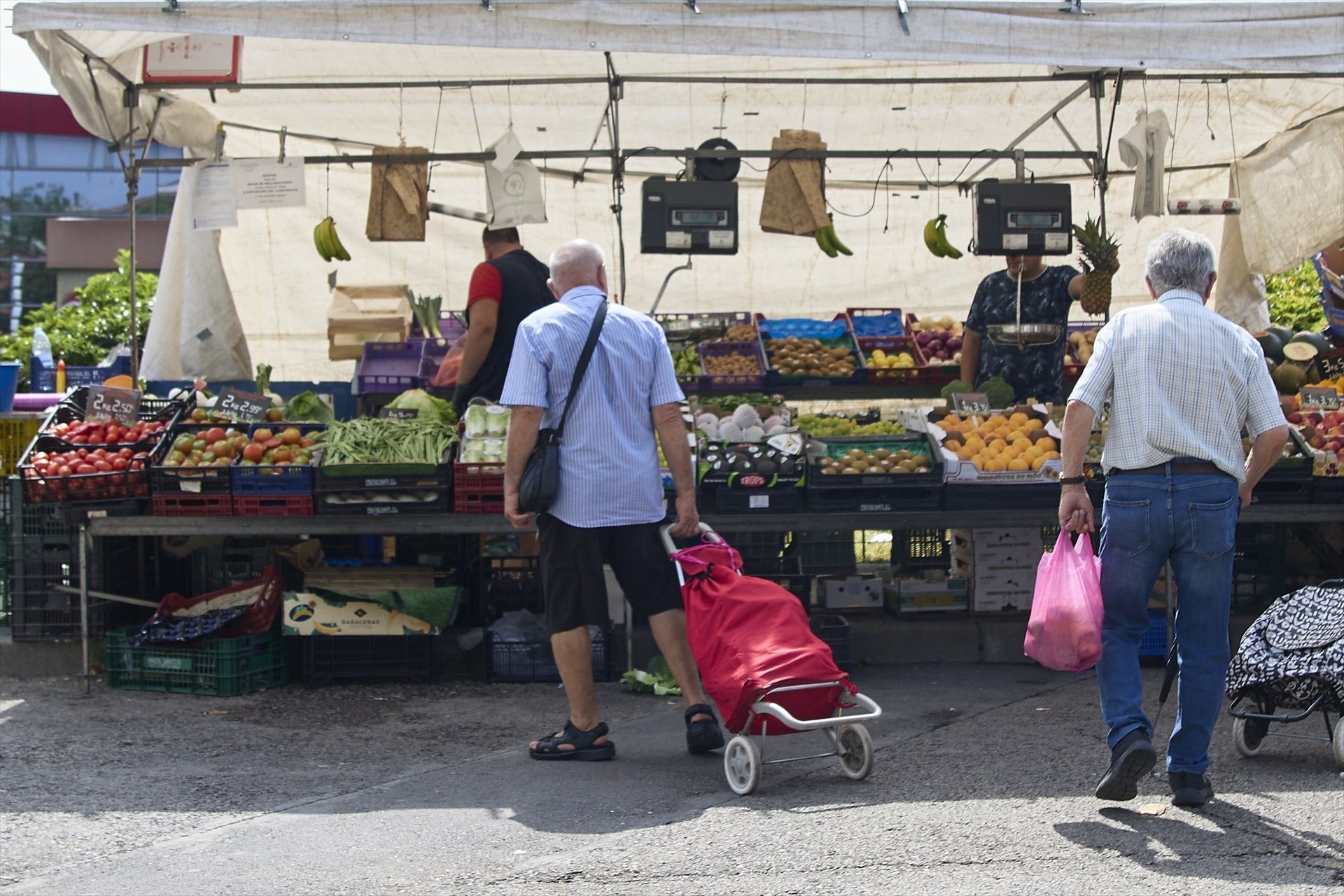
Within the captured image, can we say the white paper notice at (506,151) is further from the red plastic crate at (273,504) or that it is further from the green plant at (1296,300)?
the green plant at (1296,300)

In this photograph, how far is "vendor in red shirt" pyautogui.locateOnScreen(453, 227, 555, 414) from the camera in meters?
6.98

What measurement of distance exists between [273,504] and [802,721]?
10.4 feet

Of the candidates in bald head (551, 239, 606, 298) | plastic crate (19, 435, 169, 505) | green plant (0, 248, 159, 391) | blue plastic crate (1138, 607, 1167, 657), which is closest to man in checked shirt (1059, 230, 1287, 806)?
bald head (551, 239, 606, 298)

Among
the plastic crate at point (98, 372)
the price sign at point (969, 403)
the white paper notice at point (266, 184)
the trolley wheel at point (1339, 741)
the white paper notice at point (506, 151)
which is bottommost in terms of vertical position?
the trolley wheel at point (1339, 741)

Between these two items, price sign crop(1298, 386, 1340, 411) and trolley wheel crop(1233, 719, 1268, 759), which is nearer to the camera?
trolley wheel crop(1233, 719, 1268, 759)

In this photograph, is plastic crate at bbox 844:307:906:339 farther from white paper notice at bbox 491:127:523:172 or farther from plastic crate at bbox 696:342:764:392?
white paper notice at bbox 491:127:523:172

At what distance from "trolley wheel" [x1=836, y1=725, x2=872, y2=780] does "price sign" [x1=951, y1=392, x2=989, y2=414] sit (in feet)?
9.52

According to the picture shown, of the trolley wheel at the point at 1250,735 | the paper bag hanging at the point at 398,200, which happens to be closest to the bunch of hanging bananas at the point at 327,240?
the paper bag hanging at the point at 398,200

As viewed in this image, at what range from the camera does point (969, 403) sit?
7.58 metres

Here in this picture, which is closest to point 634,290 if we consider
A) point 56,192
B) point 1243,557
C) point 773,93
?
point 773,93

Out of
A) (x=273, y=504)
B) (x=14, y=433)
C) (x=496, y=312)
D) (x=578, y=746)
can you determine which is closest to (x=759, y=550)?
(x=496, y=312)

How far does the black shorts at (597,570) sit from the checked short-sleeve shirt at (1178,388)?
1725 mm

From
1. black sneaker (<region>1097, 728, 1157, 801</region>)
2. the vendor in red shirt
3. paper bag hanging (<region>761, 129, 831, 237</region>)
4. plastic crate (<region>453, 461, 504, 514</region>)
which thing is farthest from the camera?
paper bag hanging (<region>761, 129, 831, 237</region>)

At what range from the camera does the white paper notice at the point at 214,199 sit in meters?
8.47
